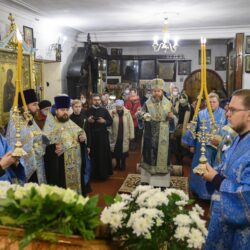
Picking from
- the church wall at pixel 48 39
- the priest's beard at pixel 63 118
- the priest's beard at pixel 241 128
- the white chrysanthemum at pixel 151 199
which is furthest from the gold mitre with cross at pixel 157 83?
the white chrysanthemum at pixel 151 199

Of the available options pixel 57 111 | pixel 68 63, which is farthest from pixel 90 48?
pixel 57 111

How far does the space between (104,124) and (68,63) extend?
4190 millimetres

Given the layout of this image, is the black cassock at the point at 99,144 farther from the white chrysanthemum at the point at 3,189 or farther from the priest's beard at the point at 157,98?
the white chrysanthemum at the point at 3,189

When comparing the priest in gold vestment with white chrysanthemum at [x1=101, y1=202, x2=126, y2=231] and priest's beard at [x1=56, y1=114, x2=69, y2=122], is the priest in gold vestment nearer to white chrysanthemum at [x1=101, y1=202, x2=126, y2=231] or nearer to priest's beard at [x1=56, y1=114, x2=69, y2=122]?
priest's beard at [x1=56, y1=114, x2=69, y2=122]

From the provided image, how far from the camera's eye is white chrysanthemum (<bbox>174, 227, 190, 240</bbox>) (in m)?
1.52

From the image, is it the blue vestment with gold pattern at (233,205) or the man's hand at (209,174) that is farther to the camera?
the man's hand at (209,174)

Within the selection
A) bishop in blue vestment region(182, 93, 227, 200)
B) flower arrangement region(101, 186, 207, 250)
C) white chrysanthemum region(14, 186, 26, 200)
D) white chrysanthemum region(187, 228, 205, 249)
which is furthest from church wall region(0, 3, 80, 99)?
white chrysanthemum region(187, 228, 205, 249)

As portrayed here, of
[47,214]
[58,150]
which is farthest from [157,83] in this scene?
[47,214]

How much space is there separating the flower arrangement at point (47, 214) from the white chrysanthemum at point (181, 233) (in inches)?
14.1

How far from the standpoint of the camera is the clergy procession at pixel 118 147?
4.95 feet

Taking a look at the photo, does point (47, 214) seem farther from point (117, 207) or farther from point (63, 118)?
point (63, 118)

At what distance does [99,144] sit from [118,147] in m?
0.74

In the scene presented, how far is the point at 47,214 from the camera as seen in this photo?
139 cm

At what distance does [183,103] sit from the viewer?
27.6 ft
